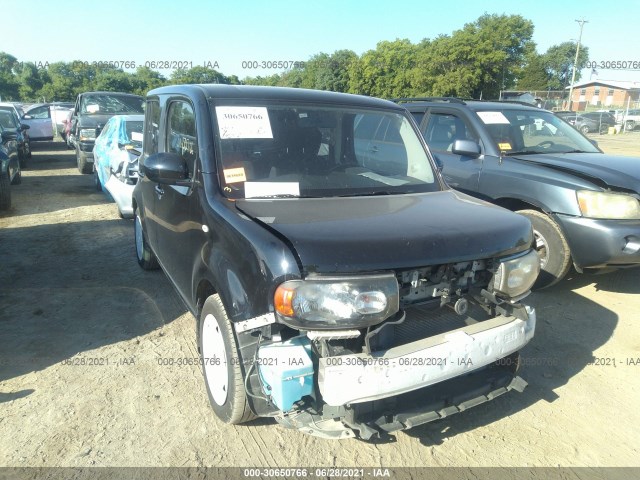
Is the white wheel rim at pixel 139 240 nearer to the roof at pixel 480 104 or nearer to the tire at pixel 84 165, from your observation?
the roof at pixel 480 104

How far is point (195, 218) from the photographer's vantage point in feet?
9.80

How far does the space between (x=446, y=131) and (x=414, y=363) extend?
171 inches

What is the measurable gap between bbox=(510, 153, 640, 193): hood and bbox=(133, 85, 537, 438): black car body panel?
1.93 m

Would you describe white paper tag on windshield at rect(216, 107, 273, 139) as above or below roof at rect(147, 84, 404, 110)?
below

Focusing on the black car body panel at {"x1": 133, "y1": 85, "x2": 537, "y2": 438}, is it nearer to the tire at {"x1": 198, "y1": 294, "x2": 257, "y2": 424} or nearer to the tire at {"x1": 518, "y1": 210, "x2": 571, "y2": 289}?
the tire at {"x1": 198, "y1": 294, "x2": 257, "y2": 424}

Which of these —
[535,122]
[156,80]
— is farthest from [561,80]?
[535,122]

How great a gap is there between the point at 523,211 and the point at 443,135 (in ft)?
5.35

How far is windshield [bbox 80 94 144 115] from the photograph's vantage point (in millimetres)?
12195

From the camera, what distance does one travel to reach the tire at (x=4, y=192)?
7897 millimetres

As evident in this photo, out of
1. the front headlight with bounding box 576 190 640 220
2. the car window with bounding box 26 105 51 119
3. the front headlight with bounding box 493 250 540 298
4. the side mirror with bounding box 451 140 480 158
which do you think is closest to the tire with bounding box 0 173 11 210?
the side mirror with bounding box 451 140 480 158

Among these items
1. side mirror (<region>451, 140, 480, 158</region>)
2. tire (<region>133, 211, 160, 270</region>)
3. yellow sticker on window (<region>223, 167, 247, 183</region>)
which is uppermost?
side mirror (<region>451, 140, 480, 158</region>)

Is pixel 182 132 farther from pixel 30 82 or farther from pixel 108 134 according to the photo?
pixel 30 82

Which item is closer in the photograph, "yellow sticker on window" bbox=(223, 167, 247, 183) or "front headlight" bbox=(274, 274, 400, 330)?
"front headlight" bbox=(274, 274, 400, 330)

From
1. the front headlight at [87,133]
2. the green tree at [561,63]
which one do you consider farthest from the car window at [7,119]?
the green tree at [561,63]
